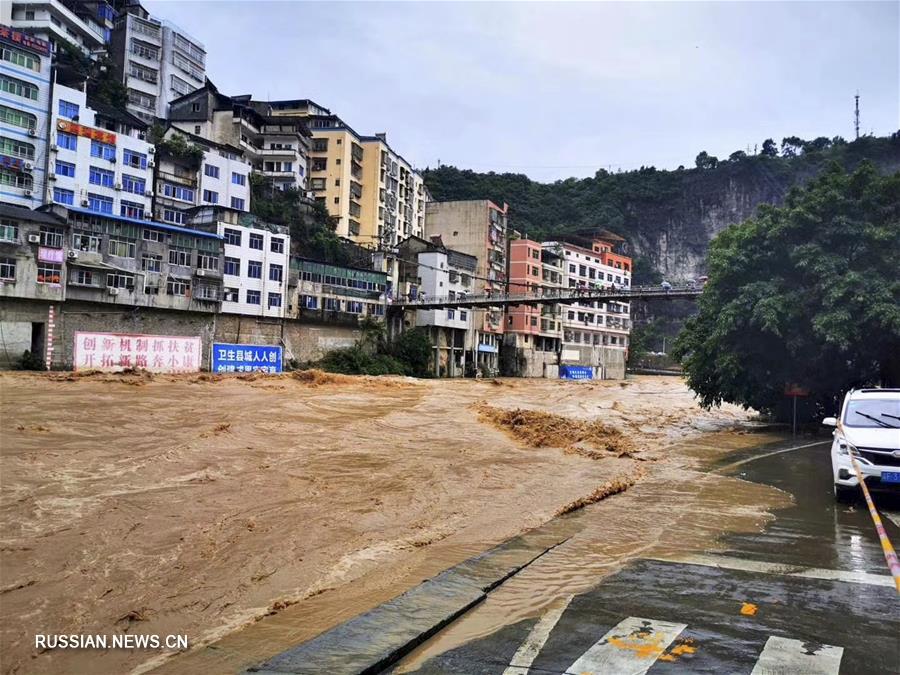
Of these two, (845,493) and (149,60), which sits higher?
(149,60)

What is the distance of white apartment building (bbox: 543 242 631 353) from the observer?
77000 mm

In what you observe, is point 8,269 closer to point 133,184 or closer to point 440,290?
point 133,184

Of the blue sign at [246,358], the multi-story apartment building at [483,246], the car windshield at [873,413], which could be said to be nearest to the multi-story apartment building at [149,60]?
the blue sign at [246,358]

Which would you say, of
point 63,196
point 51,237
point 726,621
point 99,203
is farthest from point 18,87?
point 726,621

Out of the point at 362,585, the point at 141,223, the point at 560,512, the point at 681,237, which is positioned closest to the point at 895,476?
the point at 560,512

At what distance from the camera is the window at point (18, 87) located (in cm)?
3750

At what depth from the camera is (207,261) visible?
4134 cm

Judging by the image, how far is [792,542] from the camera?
7.33 meters

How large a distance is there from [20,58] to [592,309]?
196 ft

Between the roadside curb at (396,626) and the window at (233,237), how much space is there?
40.1 meters

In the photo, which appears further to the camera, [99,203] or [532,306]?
[532,306]

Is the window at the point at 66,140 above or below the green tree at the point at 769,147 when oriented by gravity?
below

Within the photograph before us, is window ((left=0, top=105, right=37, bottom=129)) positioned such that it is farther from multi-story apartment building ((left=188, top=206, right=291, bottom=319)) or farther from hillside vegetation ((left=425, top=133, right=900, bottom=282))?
hillside vegetation ((left=425, top=133, right=900, bottom=282))

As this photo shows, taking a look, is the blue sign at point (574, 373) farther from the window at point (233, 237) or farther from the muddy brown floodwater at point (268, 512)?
the muddy brown floodwater at point (268, 512)
